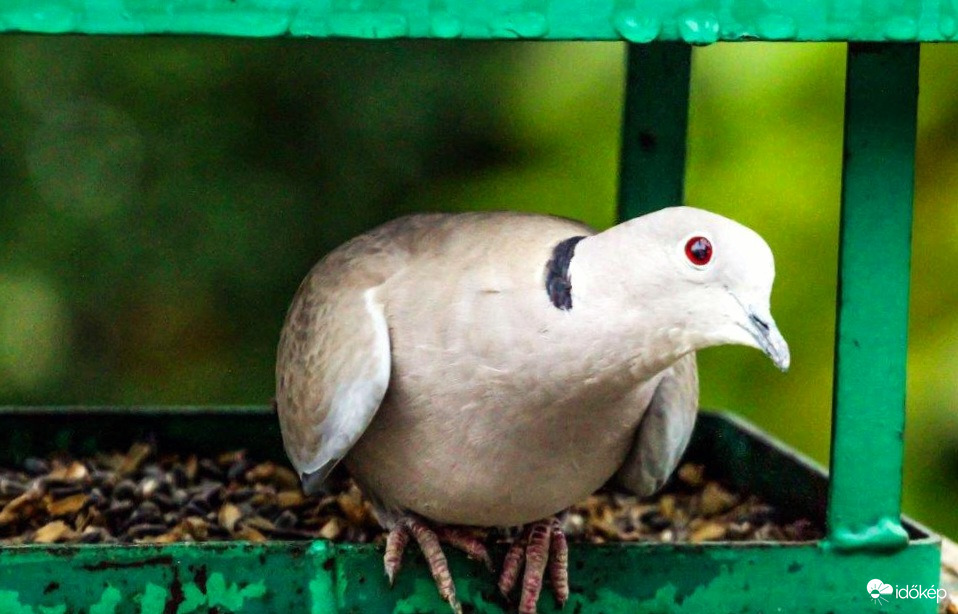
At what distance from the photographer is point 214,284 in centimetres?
536

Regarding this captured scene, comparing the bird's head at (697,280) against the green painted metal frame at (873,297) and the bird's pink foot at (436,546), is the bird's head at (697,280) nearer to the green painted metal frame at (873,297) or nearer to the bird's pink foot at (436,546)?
the green painted metal frame at (873,297)

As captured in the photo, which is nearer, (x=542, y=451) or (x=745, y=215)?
(x=542, y=451)

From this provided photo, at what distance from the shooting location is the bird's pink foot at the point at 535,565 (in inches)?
116

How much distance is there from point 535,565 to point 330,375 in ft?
1.84

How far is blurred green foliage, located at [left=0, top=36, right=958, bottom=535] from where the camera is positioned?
15.8 ft

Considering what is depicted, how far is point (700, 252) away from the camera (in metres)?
2.47

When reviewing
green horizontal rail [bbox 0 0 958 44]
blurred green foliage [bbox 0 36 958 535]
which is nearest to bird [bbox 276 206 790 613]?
green horizontal rail [bbox 0 0 958 44]

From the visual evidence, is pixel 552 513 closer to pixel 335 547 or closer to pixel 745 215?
pixel 335 547

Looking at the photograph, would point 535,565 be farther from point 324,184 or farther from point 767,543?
point 324,184

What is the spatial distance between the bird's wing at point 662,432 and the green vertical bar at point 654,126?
0.83 m

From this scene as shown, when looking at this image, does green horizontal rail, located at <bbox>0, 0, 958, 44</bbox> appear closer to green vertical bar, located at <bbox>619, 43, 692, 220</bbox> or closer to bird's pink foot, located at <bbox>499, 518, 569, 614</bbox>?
bird's pink foot, located at <bbox>499, 518, 569, 614</bbox>

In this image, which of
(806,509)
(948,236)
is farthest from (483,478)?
(948,236)

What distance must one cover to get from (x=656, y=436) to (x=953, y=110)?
2279mm

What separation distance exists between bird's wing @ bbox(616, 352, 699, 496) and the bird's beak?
0.63m
